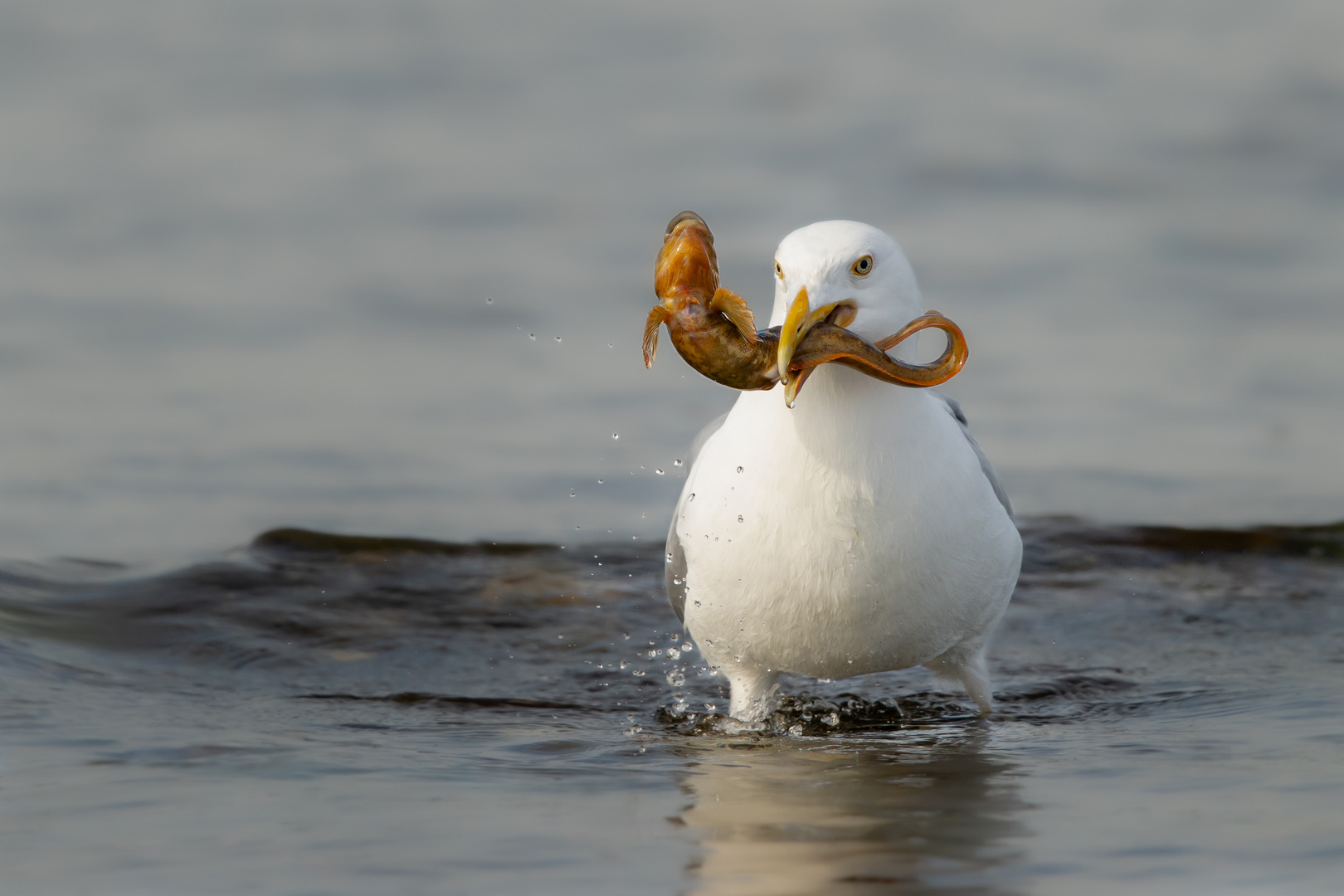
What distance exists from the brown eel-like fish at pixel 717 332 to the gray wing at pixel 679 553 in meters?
0.98

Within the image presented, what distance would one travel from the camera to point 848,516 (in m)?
4.68

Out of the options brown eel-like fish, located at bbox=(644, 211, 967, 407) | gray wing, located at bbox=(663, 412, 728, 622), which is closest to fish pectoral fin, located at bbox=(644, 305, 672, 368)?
brown eel-like fish, located at bbox=(644, 211, 967, 407)

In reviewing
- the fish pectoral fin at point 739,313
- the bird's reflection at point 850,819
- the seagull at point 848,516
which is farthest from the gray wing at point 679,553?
the fish pectoral fin at point 739,313

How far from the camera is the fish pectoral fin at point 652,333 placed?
14.3 feet

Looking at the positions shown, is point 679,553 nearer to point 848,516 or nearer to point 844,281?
point 848,516

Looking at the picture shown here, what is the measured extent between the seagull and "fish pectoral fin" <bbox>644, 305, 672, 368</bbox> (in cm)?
A: 41

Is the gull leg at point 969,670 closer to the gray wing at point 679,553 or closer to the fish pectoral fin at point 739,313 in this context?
the gray wing at point 679,553

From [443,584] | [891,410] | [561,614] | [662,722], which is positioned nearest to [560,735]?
[662,722]

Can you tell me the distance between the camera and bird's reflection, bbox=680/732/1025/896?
3.22 m

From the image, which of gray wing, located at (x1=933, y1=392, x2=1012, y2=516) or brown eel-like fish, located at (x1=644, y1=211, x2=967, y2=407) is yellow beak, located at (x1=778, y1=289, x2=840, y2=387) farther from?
gray wing, located at (x1=933, y1=392, x2=1012, y2=516)

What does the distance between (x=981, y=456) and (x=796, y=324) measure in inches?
58.3

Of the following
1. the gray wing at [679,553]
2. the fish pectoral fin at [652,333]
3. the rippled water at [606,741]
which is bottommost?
the rippled water at [606,741]

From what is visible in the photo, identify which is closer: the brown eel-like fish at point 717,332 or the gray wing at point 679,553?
the brown eel-like fish at point 717,332

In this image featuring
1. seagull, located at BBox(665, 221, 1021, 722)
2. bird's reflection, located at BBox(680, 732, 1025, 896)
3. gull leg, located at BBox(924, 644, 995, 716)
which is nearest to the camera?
bird's reflection, located at BBox(680, 732, 1025, 896)
